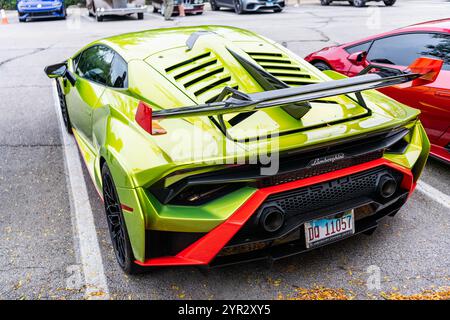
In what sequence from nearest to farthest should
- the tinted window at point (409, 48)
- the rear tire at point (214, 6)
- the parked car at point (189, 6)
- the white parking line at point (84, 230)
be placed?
the white parking line at point (84, 230)
the tinted window at point (409, 48)
the parked car at point (189, 6)
the rear tire at point (214, 6)

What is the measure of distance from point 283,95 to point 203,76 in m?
0.93

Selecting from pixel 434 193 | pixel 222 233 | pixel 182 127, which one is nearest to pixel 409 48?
pixel 434 193

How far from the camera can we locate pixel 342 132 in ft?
8.34

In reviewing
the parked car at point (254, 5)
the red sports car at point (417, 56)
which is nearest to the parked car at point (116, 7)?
the parked car at point (254, 5)

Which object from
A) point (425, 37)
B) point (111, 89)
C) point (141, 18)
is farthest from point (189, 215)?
point (141, 18)

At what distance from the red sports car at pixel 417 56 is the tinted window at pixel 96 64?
247 centimetres

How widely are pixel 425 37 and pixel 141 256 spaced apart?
344cm

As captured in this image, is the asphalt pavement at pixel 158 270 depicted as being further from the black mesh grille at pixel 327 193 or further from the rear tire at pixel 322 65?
the rear tire at pixel 322 65

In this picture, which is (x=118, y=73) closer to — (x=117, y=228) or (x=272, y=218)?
(x=117, y=228)

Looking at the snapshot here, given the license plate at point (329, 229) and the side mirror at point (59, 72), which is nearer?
the license plate at point (329, 229)

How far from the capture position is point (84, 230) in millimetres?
3402

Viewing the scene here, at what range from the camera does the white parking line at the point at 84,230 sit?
279 centimetres

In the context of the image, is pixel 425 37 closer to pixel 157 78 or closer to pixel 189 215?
pixel 157 78

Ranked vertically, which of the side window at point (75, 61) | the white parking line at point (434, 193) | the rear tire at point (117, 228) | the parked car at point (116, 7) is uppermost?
the side window at point (75, 61)
